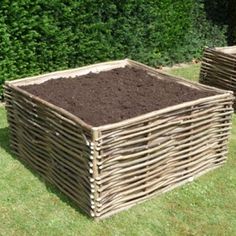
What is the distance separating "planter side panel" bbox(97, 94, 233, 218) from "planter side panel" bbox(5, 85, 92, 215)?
0.71 feet

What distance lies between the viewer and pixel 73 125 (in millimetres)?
4719

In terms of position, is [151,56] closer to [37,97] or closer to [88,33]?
[88,33]

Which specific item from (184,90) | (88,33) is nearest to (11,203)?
(184,90)

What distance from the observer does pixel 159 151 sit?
200 inches

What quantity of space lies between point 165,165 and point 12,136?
2157 mm

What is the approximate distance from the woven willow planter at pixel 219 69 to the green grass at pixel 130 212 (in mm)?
2658

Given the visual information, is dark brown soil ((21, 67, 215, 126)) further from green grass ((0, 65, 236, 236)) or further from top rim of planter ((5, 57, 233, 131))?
green grass ((0, 65, 236, 236))

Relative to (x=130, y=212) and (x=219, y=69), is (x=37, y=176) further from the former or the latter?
(x=219, y=69)

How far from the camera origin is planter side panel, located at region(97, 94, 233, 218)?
4.69m

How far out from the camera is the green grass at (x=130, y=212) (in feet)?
15.4

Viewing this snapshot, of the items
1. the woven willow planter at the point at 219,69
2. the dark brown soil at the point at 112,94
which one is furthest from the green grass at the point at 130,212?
the woven willow planter at the point at 219,69

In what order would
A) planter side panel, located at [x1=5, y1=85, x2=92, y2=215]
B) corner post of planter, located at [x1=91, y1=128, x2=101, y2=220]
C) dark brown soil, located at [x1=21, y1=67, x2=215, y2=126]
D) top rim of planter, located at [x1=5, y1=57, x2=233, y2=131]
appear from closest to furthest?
corner post of planter, located at [x1=91, y1=128, x2=101, y2=220] → top rim of planter, located at [x1=5, y1=57, x2=233, y2=131] → planter side panel, located at [x1=5, y1=85, x2=92, y2=215] → dark brown soil, located at [x1=21, y1=67, x2=215, y2=126]

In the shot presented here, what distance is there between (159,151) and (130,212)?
716 mm

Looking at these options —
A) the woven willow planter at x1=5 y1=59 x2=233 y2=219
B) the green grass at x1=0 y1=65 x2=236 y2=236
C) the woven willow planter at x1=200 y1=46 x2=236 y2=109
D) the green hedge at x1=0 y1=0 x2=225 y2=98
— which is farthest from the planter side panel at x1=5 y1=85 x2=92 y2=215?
the woven willow planter at x1=200 y1=46 x2=236 y2=109
